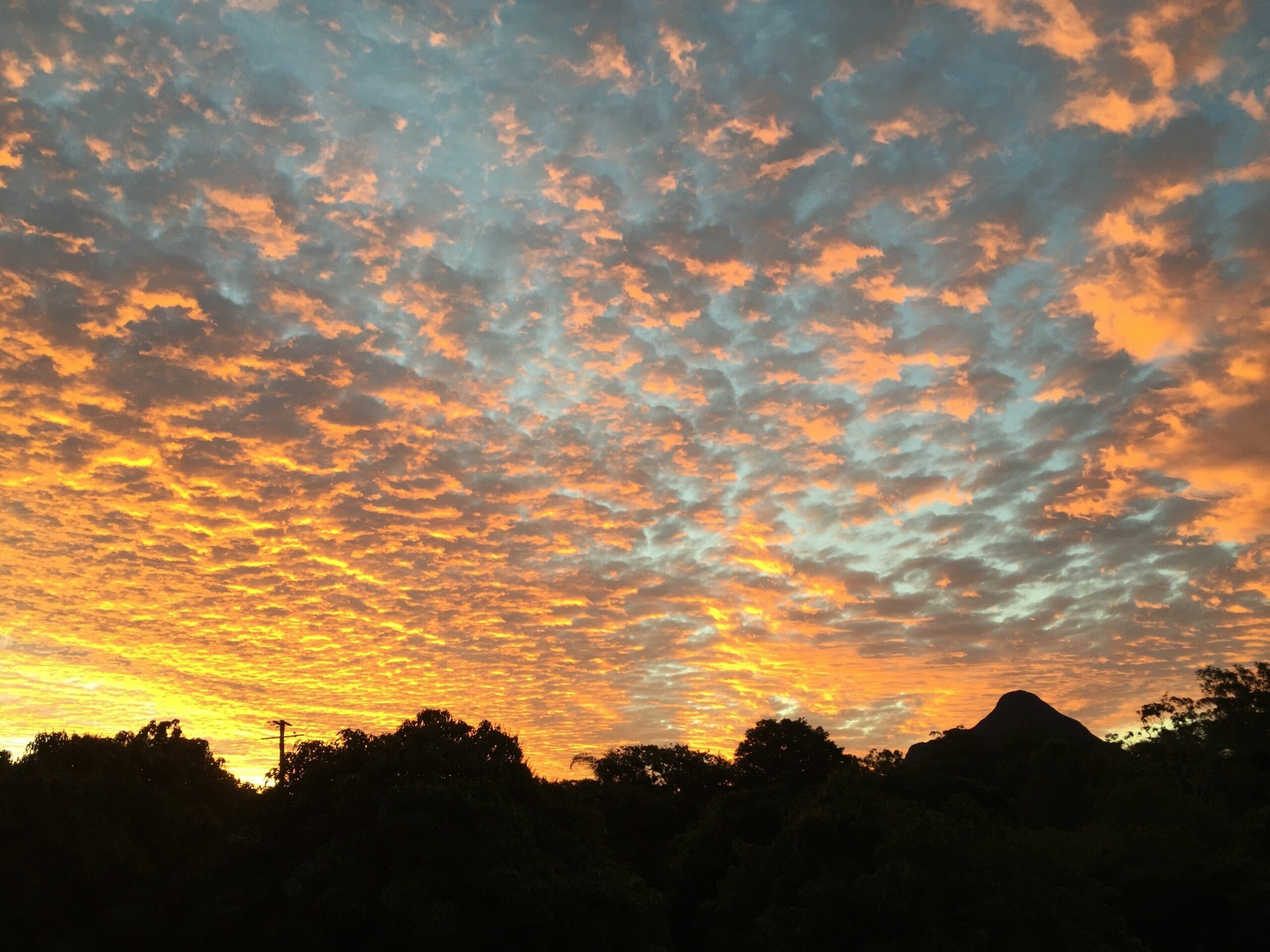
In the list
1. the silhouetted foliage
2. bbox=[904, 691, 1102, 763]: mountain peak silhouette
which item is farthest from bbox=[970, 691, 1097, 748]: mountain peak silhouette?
the silhouetted foliage

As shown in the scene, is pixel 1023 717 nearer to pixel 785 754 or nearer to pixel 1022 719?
pixel 1022 719

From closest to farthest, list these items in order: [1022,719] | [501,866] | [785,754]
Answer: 1. [501,866]
2. [785,754]
3. [1022,719]

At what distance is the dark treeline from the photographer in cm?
1702

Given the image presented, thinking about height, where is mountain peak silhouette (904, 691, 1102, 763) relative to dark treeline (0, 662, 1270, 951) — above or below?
Answer: above

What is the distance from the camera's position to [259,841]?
64.5ft

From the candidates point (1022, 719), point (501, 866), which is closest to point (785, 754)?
point (501, 866)

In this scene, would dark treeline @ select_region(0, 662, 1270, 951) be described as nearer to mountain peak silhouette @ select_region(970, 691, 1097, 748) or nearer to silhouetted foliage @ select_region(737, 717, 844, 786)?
silhouetted foliage @ select_region(737, 717, 844, 786)

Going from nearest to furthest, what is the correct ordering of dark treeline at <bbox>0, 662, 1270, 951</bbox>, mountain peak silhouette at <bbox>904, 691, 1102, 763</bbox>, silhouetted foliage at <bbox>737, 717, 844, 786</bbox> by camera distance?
dark treeline at <bbox>0, 662, 1270, 951</bbox>, silhouetted foliage at <bbox>737, 717, 844, 786</bbox>, mountain peak silhouette at <bbox>904, 691, 1102, 763</bbox>

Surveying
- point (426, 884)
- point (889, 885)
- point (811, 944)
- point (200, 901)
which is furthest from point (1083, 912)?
point (200, 901)

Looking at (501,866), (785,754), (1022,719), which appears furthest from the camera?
(1022,719)

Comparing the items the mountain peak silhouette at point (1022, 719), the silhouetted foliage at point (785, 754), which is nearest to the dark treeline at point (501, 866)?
the silhouetted foliage at point (785, 754)

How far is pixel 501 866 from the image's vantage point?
17.4 metres

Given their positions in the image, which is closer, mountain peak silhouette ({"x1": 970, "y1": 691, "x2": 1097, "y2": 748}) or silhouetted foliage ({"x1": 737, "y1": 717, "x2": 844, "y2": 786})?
silhouetted foliage ({"x1": 737, "y1": 717, "x2": 844, "y2": 786})

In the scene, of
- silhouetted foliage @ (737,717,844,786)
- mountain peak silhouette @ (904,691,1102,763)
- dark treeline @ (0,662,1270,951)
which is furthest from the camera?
mountain peak silhouette @ (904,691,1102,763)
